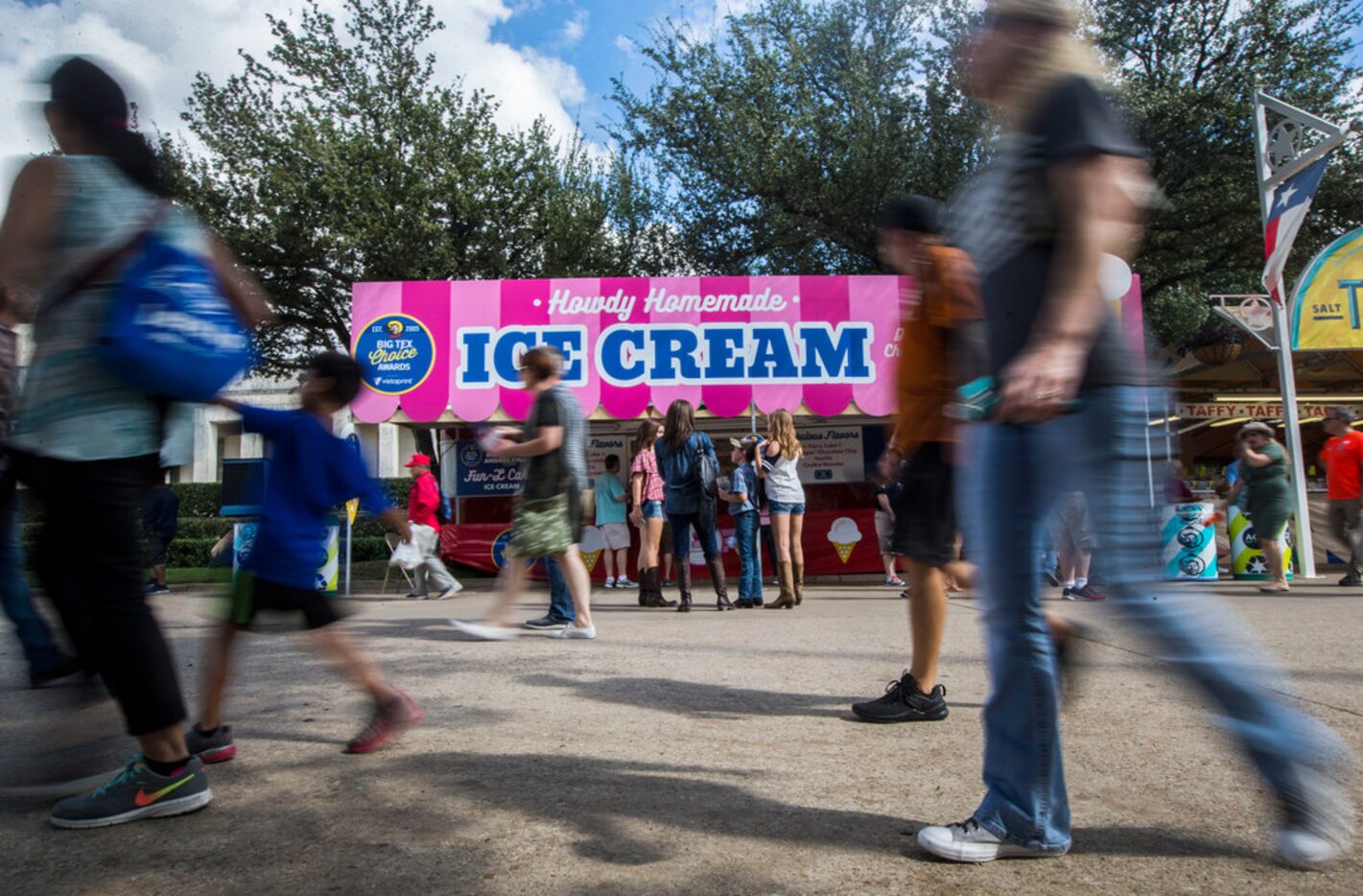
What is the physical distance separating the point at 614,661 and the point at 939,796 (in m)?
2.52

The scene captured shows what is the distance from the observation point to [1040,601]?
1840 mm

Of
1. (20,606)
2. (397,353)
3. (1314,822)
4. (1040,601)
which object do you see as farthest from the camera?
(397,353)

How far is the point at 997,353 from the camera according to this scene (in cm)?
188

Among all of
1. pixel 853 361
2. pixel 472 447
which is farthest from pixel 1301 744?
pixel 472 447

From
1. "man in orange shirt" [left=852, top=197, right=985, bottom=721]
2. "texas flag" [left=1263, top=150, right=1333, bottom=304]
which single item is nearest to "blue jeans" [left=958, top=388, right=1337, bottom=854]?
"man in orange shirt" [left=852, top=197, right=985, bottom=721]

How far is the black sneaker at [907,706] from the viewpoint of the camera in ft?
10.4

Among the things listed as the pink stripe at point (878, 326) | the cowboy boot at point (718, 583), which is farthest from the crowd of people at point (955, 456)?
the pink stripe at point (878, 326)

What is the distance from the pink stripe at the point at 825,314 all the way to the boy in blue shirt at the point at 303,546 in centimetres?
850

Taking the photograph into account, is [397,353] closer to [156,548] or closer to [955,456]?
[156,548]

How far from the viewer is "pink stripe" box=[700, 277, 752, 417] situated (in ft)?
36.6

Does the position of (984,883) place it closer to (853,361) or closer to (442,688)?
(442,688)

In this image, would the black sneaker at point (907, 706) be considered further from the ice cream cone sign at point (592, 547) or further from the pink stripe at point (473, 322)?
the ice cream cone sign at point (592, 547)

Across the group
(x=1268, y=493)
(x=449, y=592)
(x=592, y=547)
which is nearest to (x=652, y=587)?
(x=449, y=592)

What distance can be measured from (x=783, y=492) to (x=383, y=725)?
567cm
